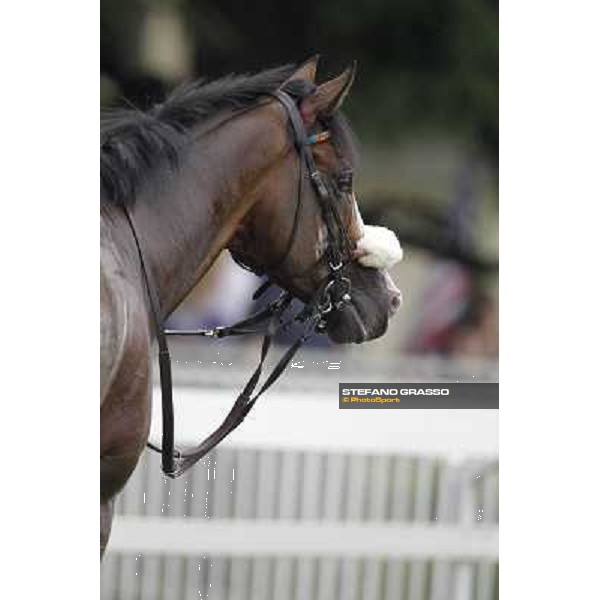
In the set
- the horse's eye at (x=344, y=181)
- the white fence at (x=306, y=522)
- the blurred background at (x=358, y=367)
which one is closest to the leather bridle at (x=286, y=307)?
the horse's eye at (x=344, y=181)

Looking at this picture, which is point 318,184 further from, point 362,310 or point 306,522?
point 306,522

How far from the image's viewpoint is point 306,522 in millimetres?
3777

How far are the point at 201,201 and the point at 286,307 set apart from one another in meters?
0.32

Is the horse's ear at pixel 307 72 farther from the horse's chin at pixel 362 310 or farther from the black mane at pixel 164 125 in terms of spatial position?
the horse's chin at pixel 362 310

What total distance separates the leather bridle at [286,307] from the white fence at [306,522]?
18.2 inches

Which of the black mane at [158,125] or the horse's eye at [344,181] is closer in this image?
the black mane at [158,125]

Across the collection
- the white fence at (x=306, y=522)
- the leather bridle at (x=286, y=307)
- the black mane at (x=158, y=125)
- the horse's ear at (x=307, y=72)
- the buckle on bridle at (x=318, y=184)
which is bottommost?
the white fence at (x=306, y=522)

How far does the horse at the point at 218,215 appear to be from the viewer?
8.71ft

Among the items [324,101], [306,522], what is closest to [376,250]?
[324,101]

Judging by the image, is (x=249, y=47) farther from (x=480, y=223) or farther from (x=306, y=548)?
(x=306, y=548)
